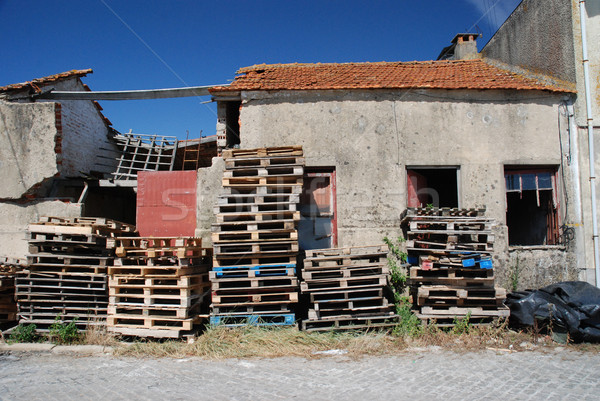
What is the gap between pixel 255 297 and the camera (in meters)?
6.62

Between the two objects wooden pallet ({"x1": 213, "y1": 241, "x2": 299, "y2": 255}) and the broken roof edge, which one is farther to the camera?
the broken roof edge

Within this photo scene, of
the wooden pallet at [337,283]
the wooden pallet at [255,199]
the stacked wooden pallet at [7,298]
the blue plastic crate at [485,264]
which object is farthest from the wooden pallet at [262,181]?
the stacked wooden pallet at [7,298]

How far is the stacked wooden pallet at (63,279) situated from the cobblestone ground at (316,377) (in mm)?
967

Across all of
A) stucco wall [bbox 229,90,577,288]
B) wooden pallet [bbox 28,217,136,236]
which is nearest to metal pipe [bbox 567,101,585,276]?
stucco wall [bbox 229,90,577,288]

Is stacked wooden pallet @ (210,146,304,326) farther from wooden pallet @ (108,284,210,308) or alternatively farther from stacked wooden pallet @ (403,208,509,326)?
stacked wooden pallet @ (403,208,509,326)

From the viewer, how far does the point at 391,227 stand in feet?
27.8

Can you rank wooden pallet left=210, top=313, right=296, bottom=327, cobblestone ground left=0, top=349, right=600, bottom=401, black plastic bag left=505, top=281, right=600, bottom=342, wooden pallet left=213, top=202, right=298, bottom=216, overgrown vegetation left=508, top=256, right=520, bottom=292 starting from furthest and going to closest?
overgrown vegetation left=508, top=256, right=520, bottom=292 < wooden pallet left=213, top=202, right=298, bottom=216 < wooden pallet left=210, top=313, right=296, bottom=327 < black plastic bag left=505, top=281, right=600, bottom=342 < cobblestone ground left=0, top=349, right=600, bottom=401

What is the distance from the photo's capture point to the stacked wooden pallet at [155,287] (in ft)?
21.3

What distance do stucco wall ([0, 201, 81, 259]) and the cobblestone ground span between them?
3.45 metres

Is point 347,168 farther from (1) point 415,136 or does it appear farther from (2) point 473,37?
(2) point 473,37

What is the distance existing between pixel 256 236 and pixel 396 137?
3.89 metres

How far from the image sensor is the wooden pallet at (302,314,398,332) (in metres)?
6.56

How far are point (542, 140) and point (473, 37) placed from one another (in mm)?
5039

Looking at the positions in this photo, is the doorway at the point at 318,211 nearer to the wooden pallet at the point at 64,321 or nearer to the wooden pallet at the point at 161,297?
the wooden pallet at the point at 161,297
